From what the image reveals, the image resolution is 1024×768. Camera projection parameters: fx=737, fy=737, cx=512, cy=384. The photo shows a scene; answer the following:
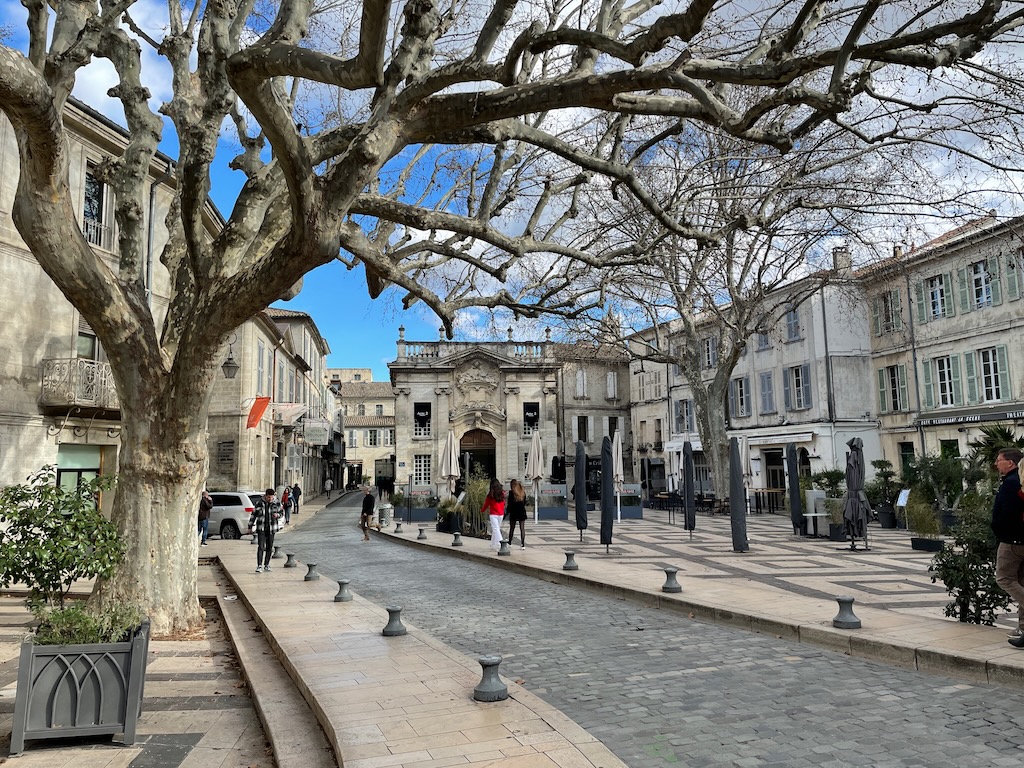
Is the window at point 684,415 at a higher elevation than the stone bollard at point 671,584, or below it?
higher

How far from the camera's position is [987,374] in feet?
87.4

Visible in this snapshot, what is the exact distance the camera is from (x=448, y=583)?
1249 cm

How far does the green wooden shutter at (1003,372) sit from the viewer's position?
2564cm

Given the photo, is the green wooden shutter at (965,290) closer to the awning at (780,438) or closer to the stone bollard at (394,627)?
the awning at (780,438)

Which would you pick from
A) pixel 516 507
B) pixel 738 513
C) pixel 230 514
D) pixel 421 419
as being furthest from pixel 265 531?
pixel 421 419

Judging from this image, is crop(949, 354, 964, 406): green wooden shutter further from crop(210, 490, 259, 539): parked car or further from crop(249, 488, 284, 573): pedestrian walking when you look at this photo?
crop(210, 490, 259, 539): parked car

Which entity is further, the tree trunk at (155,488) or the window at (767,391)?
the window at (767,391)

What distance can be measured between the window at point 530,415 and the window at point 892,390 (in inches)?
797

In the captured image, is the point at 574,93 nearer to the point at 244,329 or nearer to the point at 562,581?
the point at 562,581

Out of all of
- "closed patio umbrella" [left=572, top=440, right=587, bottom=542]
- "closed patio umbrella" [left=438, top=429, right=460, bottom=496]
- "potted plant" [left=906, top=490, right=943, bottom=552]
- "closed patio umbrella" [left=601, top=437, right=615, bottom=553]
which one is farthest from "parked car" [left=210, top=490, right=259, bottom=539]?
"potted plant" [left=906, top=490, right=943, bottom=552]

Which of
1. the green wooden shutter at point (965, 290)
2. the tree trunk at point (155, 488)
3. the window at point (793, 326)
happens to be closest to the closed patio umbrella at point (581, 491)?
the tree trunk at point (155, 488)

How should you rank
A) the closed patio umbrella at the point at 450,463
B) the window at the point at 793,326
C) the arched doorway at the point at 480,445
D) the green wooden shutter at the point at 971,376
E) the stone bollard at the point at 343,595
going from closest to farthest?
the stone bollard at the point at 343,595 → the closed patio umbrella at the point at 450,463 → the green wooden shutter at the point at 971,376 → the window at the point at 793,326 → the arched doorway at the point at 480,445

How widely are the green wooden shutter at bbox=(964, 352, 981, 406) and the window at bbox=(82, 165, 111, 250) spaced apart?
94.2 feet

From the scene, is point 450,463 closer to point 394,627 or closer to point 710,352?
point 394,627
